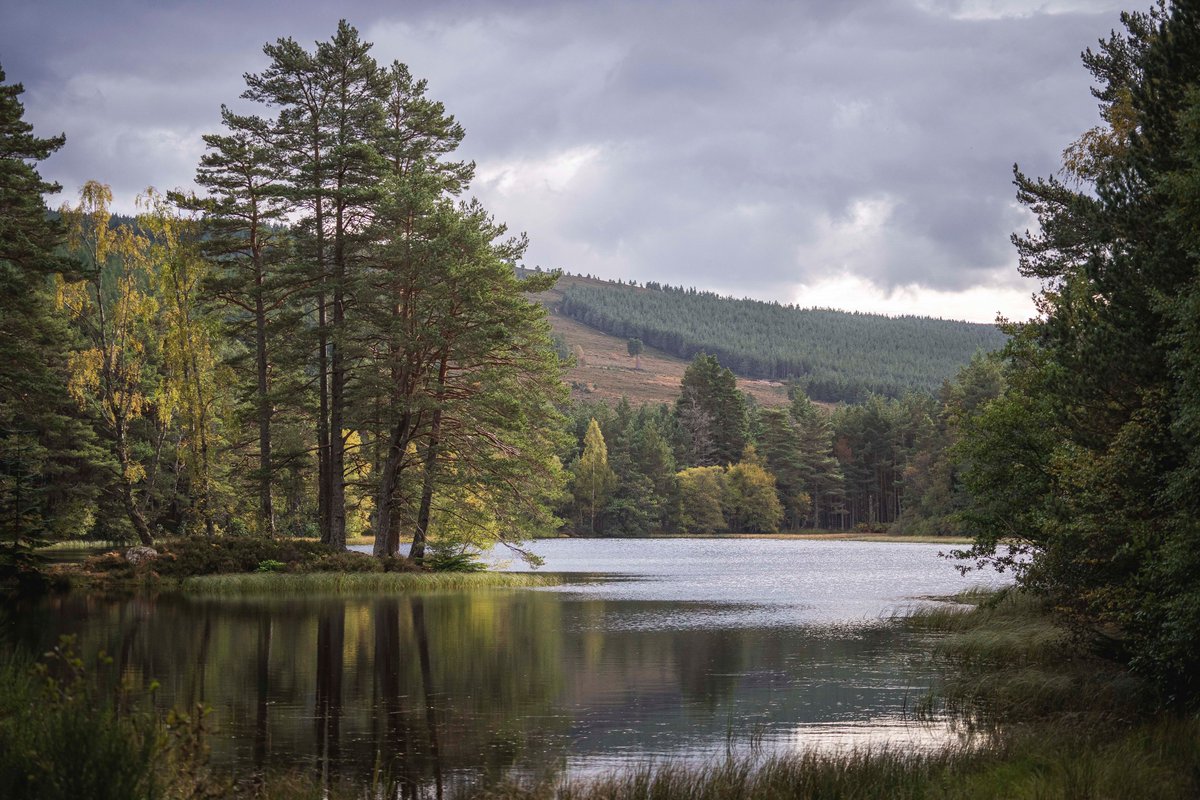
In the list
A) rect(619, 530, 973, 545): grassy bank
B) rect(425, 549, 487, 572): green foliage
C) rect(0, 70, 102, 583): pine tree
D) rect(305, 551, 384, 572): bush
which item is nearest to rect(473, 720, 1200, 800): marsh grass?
rect(0, 70, 102, 583): pine tree

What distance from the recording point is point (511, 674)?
21797mm

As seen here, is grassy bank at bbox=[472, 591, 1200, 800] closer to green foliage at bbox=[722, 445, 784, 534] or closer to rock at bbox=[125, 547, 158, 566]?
rock at bbox=[125, 547, 158, 566]

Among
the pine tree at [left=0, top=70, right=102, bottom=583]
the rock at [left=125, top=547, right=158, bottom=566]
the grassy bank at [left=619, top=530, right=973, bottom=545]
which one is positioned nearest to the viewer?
the pine tree at [left=0, top=70, right=102, bottom=583]

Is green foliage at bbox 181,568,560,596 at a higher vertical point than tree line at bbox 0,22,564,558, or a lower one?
lower

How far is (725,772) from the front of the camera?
12.1 metres

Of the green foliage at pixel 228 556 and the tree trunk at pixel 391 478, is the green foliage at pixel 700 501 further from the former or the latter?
the green foliage at pixel 228 556

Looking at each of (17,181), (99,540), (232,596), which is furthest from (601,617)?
(99,540)

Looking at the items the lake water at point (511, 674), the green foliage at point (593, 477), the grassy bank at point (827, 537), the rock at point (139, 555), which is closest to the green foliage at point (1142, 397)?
the lake water at point (511, 674)

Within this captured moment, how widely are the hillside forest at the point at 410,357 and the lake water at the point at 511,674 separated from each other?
4039 millimetres

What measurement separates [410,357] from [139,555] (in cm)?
1247

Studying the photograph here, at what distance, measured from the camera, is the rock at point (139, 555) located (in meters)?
39.5

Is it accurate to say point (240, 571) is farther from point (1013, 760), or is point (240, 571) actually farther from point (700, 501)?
point (700, 501)

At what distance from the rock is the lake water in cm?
461

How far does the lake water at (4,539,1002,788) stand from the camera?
15055mm
